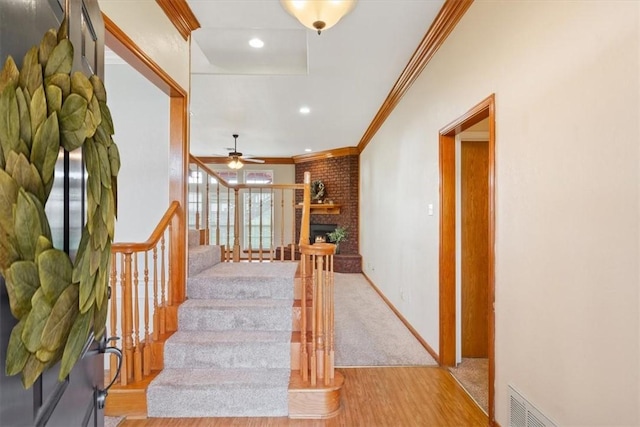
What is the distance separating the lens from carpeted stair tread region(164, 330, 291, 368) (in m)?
2.34

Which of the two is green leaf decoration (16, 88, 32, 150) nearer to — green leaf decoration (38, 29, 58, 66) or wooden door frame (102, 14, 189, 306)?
green leaf decoration (38, 29, 58, 66)

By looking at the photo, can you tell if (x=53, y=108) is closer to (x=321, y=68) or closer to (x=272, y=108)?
(x=321, y=68)

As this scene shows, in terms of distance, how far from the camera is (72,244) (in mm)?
722

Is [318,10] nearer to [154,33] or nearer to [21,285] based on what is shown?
[154,33]

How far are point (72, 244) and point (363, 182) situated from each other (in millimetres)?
6493

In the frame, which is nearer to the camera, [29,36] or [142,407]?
[29,36]

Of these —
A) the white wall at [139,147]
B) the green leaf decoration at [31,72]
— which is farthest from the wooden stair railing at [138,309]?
the green leaf decoration at [31,72]

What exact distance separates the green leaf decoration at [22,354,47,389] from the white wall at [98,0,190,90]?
1.94 meters

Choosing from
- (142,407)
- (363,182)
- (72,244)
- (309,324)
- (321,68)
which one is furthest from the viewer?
(363,182)

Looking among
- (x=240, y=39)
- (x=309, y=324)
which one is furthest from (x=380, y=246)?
(x=240, y=39)

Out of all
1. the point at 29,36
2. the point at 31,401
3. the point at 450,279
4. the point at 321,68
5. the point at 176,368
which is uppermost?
the point at 321,68

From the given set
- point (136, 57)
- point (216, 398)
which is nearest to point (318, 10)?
point (136, 57)

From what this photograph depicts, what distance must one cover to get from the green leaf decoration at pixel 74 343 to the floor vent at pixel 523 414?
189 cm

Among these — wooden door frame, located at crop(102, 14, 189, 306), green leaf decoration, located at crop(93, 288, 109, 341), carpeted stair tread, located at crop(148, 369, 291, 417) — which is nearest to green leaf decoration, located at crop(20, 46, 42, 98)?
green leaf decoration, located at crop(93, 288, 109, 341)
